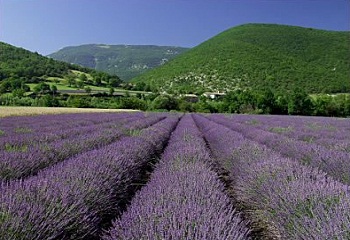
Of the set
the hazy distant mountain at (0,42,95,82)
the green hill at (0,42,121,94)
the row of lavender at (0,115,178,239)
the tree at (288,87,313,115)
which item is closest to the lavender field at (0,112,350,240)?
Result: the row of lavender at (0,115,178,239)

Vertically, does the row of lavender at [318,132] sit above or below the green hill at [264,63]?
below

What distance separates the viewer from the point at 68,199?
265 cm

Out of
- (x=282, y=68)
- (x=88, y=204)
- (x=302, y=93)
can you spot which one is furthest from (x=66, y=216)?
(x=282, y=68)

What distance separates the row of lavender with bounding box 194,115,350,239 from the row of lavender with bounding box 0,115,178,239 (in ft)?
4.98

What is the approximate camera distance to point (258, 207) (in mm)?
3934

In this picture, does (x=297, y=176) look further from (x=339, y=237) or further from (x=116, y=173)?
(x=116, y=173)

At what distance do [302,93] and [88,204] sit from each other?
160 ft

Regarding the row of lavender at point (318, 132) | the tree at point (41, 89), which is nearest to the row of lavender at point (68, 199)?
the row of lavender at point (318, 132)

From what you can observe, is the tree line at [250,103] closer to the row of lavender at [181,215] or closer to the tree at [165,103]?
the tree at [165,103]

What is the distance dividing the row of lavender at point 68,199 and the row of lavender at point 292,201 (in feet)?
4.98

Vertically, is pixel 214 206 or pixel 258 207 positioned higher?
pixel 214 206

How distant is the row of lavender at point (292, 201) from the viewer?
2213 mm

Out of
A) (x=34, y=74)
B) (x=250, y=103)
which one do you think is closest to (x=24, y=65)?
(x=34, y=74)

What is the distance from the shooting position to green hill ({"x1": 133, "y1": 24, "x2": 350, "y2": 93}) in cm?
6359
